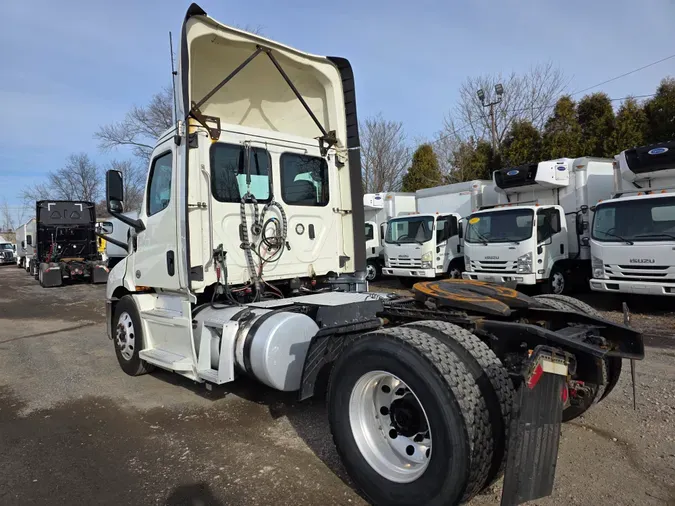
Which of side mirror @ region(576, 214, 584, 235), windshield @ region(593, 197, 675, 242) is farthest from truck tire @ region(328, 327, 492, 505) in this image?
side mirror @ region(576, 214, 584, 235)

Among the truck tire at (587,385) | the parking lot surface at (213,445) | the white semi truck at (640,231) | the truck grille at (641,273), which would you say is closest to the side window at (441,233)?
the white semi truck at (640,231)

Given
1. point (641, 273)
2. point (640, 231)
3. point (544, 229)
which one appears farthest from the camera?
point (544, 229)

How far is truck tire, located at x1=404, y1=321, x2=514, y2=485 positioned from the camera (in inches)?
101

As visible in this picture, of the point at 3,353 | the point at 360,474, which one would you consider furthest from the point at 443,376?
the point at 3,353

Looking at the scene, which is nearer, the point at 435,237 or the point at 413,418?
the point at 413,418

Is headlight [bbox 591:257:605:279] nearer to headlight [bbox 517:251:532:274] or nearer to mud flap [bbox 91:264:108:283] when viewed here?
headlight [bbox 517:251:532:274]

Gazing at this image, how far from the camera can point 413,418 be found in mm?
2932

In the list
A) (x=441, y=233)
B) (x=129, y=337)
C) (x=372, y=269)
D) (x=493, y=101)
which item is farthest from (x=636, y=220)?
(x=493, y=101)

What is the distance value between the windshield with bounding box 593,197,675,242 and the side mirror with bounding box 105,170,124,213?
29.0ft

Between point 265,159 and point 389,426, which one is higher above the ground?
point 265,159

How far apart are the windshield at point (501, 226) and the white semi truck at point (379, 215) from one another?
536 centimetres

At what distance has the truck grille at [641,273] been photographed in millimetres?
8547

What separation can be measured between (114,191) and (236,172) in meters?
1.42

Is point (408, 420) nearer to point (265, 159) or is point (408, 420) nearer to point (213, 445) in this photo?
point (213, 445)
